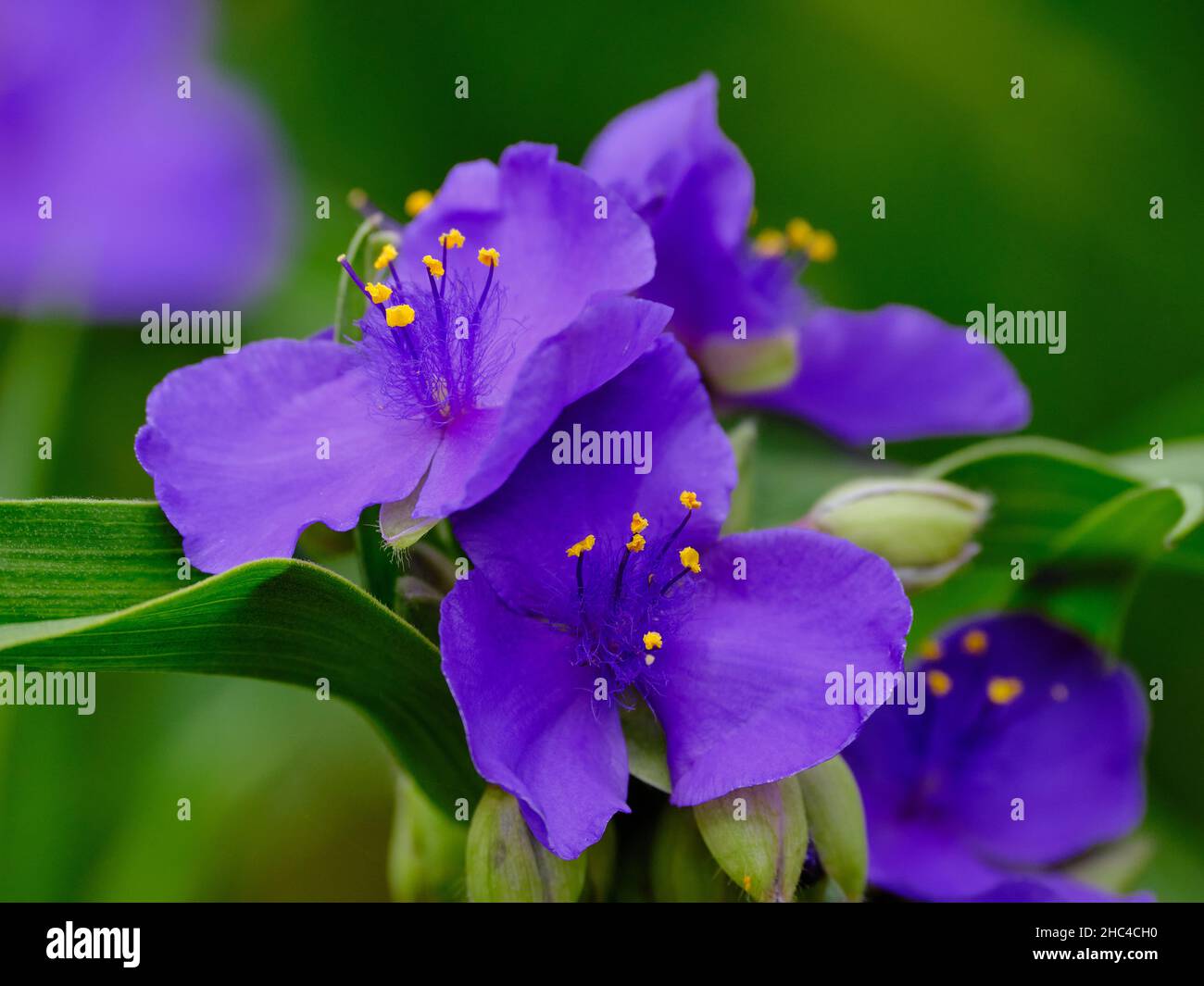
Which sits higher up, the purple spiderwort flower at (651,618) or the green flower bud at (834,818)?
the purple spiderwort flower at (651,618)

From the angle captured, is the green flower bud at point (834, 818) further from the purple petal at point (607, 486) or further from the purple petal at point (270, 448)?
the purple petal at point (270, 448)

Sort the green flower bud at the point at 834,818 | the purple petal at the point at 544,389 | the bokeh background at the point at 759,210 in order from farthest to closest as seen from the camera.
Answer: the bokeh background at the point at 759,210 → the green flower bud at the point at 834,818 → the purple petal at the point at 544,389

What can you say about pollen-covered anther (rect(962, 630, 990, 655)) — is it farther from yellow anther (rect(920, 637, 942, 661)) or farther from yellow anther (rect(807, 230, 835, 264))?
yellow anther (rect(807, 230, 835, 264))

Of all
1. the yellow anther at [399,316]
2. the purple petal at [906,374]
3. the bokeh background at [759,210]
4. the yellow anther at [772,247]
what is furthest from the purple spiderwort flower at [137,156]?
the yellow anther at [399,316]

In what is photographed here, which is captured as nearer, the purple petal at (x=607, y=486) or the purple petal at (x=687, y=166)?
the purple petal at (x=607, y=486)

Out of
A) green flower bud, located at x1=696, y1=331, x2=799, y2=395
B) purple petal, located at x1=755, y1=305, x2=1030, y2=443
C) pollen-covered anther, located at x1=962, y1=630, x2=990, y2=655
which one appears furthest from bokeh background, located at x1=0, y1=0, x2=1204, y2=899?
green flower bud, located at x1=696, y1=331, x2=799, y2=395
